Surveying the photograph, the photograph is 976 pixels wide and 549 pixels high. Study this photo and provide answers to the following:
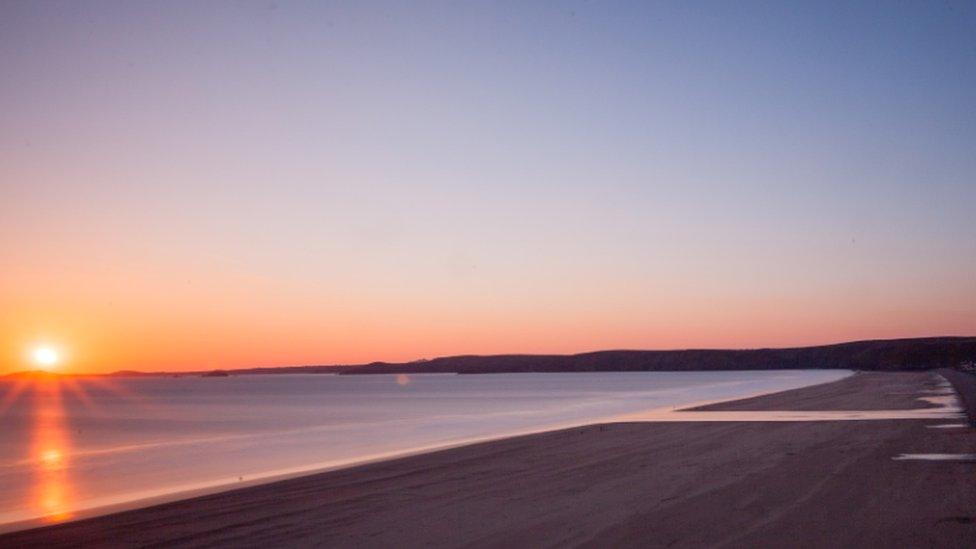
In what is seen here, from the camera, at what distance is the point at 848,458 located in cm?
1702

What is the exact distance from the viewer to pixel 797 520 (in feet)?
35.6

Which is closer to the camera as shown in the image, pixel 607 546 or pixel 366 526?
pixel 607 546

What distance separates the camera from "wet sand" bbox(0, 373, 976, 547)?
10336 millimetres

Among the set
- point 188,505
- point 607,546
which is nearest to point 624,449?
point 188,505

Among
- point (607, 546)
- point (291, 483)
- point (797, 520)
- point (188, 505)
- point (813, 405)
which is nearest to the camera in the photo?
point (607, 546)

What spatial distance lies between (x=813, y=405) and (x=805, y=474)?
24119mm

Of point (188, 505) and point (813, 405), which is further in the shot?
point (813, 405)

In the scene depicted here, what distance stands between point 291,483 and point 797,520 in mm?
9364

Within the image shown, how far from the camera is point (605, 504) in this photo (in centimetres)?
1252

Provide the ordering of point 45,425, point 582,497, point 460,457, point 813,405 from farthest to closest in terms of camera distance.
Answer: point 45,425, point 813,405, point 460,457, point 582,497

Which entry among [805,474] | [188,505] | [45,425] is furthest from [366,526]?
[45,425]

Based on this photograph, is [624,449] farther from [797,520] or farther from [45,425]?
[45,425]

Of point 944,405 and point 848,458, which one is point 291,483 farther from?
point 944,405

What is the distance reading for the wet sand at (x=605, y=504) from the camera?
33.9 ft
